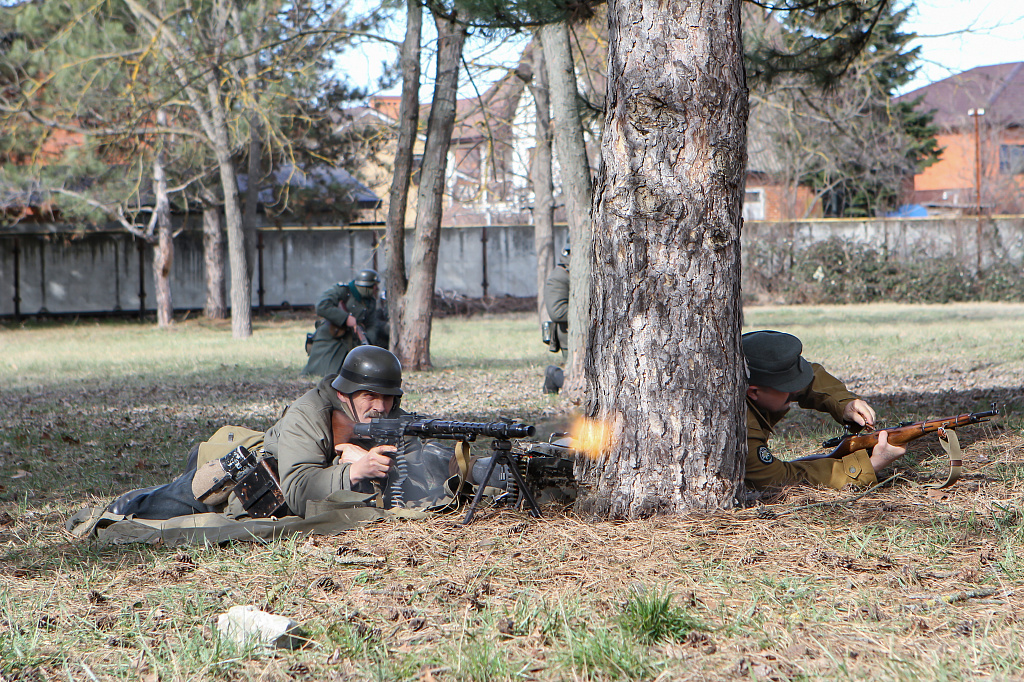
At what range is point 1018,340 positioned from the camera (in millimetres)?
13562

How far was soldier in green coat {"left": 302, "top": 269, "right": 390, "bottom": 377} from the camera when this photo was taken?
34.2 feet

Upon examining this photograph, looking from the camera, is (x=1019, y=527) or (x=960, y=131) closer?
(x=1019, y=527)

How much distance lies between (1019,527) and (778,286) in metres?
23.3

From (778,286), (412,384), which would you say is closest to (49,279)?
(412,384)

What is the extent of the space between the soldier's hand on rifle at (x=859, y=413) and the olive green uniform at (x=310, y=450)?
2327 mm

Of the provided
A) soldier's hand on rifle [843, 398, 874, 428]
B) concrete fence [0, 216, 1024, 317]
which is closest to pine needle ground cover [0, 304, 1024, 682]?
soldier's hand on rifle [843, 398, 874, 428]

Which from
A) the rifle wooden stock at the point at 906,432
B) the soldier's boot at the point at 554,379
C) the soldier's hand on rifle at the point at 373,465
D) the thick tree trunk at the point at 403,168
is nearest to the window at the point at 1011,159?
the thick tree trunk at the point at 403,168

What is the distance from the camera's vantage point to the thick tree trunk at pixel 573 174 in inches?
332

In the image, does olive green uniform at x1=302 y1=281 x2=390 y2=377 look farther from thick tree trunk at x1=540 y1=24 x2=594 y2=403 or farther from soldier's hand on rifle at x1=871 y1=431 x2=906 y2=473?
soldier's hand on rifle at x1=871 y1=431 x2=906 y2=473

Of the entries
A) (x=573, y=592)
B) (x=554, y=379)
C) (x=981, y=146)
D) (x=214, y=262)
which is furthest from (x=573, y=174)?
(x=981, y=146)

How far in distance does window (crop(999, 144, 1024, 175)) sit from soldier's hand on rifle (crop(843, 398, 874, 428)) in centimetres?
3749

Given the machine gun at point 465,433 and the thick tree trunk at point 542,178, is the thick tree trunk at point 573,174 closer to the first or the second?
the machine gun at point 465,433

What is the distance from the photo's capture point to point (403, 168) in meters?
12.8

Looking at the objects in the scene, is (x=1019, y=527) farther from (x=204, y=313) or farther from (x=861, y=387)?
(x=204, y=313)
